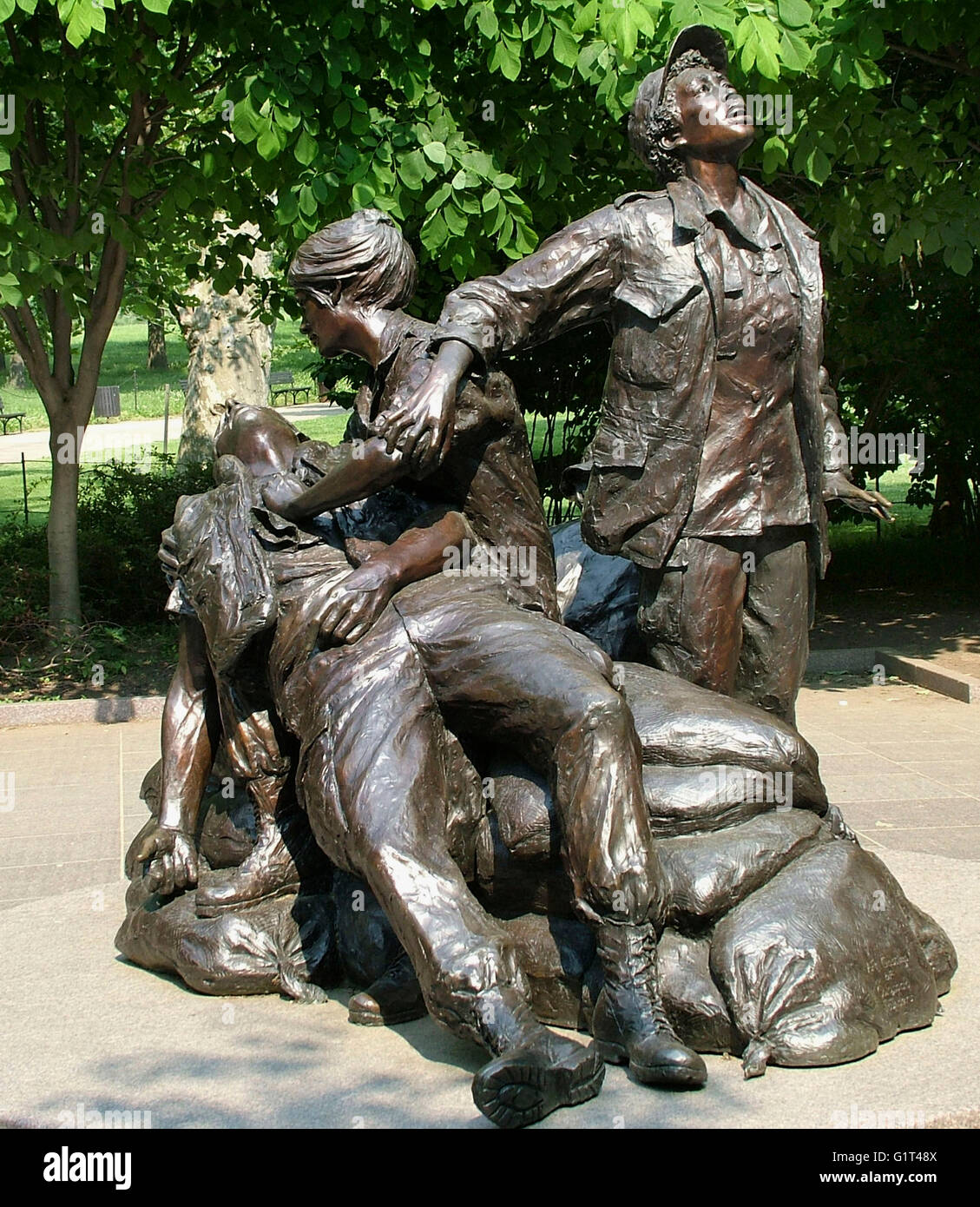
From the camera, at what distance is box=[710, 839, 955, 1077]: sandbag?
3.35 meters

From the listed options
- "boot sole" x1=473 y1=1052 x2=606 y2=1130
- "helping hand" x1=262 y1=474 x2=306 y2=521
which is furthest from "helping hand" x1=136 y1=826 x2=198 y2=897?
"boot sole" x1=473 y1=1052 x2=606 y2=1130

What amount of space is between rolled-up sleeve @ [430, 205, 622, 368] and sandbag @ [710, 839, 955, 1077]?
172 centimetres

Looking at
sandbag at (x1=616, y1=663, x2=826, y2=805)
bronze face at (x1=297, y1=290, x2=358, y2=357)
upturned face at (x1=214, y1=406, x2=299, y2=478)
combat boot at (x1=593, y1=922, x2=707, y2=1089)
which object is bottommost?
combat boot at (x1=593, y1=922, x2=707, y2=1089)

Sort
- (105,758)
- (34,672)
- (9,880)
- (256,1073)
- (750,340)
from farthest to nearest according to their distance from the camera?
(34,672)
(105,758)
(9,880)
(750,340)
(256,1073)

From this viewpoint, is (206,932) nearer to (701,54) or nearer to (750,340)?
(750,340)

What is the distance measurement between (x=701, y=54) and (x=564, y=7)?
2.99 meters

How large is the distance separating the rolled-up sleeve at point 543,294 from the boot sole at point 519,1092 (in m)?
2.00

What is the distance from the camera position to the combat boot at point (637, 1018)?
10.3ft

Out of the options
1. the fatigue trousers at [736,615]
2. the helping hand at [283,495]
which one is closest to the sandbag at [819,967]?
the fatigue trousers at [736,615]

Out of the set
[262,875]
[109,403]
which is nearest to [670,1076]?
[262,875]

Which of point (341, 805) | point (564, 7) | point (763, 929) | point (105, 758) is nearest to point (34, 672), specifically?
point (105, 758)

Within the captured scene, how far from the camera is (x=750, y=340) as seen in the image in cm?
439

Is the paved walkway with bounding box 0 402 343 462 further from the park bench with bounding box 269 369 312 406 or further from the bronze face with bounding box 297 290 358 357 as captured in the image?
the bronze face with bounding box 297 290 358 357

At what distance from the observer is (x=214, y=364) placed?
14.2 metres
